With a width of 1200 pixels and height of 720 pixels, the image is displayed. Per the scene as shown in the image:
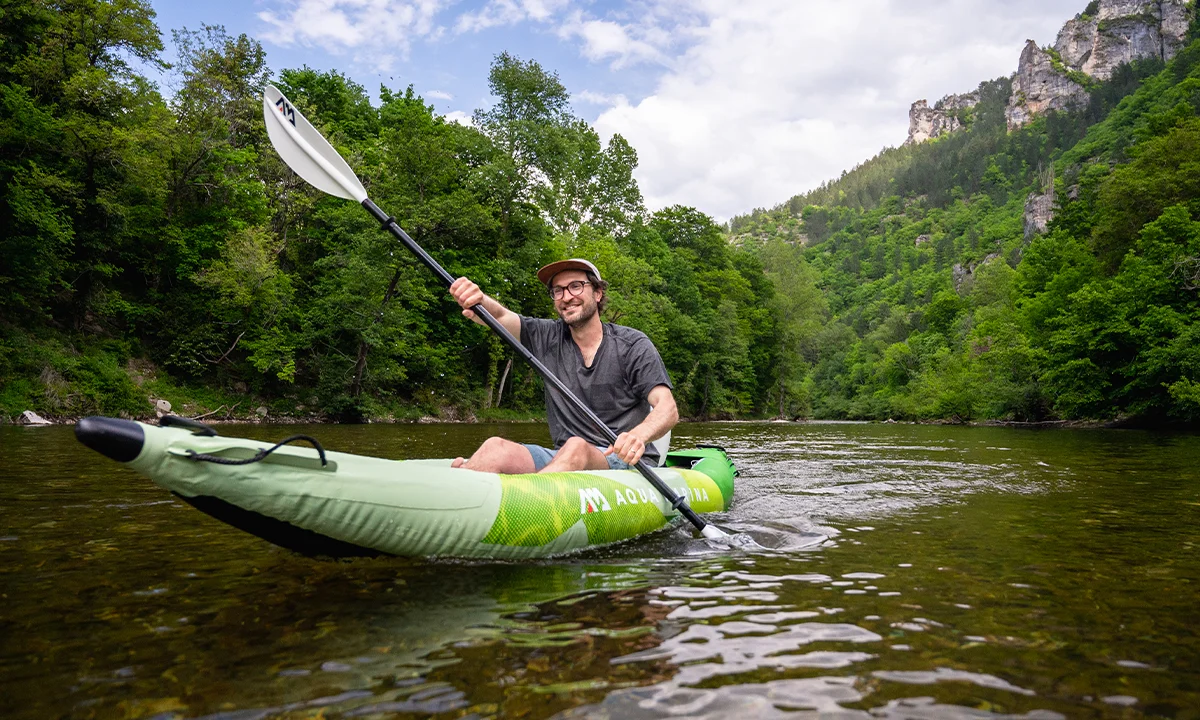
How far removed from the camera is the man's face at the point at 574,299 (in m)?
4.51

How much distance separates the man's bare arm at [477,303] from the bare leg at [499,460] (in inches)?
32.2

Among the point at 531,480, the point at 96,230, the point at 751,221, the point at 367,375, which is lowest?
the point at 531,480

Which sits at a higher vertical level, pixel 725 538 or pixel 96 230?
pixel 96 230

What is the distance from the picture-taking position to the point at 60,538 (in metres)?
3.69

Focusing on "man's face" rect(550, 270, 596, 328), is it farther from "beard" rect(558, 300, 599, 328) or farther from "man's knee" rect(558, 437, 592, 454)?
"man's knee" rect(558, 437, 592, 454)

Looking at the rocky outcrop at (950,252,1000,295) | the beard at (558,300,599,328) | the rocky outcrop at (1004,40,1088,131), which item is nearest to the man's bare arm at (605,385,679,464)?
the beard at (558,300,599,328)

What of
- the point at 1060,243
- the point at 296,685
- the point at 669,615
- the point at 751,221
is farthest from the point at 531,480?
the point at 751,221

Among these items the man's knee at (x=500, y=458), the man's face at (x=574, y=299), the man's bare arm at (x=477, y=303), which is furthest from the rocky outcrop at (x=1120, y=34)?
the man's knee at (x=500, y=458)

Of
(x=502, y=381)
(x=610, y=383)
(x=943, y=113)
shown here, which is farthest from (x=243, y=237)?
(x=943, y=113)

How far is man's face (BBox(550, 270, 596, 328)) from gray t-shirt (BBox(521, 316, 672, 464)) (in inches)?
7.4

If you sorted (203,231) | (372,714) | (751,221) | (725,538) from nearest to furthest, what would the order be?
1. (372,714)
2. (725,538)
3. (203,231)
4. (751,221)

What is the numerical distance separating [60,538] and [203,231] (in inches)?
745

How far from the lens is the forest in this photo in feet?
54.3

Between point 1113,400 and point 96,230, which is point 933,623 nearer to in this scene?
point 96,230
